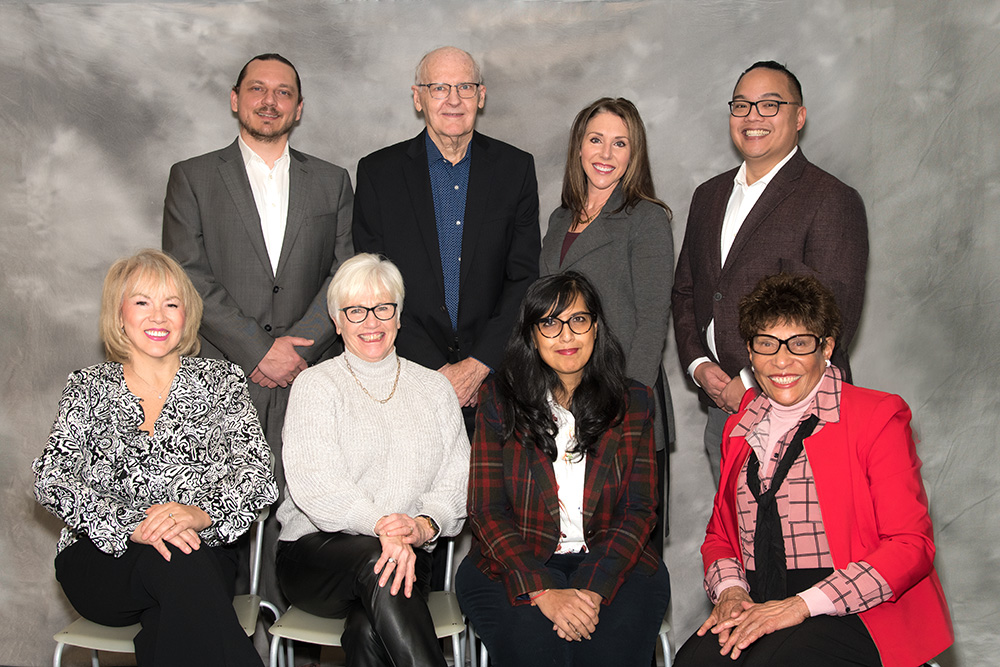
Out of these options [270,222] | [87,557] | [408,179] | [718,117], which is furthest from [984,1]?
[87,557]

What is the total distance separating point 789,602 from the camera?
2.25 metres

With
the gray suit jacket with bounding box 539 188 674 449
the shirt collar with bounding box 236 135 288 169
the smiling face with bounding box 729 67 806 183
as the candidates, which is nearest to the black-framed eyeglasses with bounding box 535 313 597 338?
the gray suit jacket with bounding box 539 188 674 449

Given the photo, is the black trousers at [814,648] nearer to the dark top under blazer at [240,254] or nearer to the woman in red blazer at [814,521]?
the woman in red blazer at [814,521]

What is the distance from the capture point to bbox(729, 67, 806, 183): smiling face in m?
3.04

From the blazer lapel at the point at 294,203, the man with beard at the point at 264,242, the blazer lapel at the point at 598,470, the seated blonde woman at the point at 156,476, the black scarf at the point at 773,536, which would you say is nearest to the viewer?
the black scarf at the point at 773,536

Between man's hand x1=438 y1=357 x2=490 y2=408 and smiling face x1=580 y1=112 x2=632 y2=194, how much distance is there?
0.77m

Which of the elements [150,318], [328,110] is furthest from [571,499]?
[328,110]

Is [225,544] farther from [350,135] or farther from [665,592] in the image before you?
[350,135]

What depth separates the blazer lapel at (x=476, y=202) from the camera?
3.32 meters

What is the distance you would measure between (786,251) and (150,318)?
6.56 ft

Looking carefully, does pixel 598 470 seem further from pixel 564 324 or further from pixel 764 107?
pixel 764 107

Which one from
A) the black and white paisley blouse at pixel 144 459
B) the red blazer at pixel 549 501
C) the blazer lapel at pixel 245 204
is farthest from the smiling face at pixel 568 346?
the blazer lapel at pixel 245 204

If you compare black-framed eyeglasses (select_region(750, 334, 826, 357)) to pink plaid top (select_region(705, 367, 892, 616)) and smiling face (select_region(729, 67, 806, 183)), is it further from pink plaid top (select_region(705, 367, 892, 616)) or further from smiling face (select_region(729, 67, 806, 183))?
smiling face (select_region(729, 67, 806, 183))

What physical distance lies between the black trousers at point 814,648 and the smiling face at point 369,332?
1.33 m
